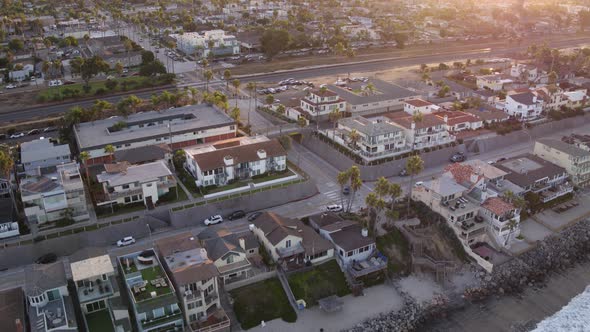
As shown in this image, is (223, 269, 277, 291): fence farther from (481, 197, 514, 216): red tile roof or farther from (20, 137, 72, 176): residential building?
(20, 137, 72, 176): residential building

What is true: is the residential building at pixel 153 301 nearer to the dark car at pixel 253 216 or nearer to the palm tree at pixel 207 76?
the dark car at pixel 253 216

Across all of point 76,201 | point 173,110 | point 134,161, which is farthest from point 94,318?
point 173,110

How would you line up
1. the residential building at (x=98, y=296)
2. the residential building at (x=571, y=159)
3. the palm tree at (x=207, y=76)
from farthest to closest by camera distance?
the palm tree at (x=207, y=76) → the residential building at (x=571, y=159) → the residential building at (x=98, y=296)

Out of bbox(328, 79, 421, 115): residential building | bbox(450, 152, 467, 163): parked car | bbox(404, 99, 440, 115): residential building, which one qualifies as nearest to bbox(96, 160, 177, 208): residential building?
bbox(328, 79, 421, 115): residential building

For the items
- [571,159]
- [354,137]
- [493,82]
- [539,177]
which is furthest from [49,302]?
[493,82]

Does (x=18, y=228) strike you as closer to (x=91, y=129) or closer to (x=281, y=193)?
(x=91, y=129)

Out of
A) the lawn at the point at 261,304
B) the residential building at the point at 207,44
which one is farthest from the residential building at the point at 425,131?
the residential building at the point at 207,44

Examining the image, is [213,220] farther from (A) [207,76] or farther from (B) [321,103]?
(A) [207,76]
